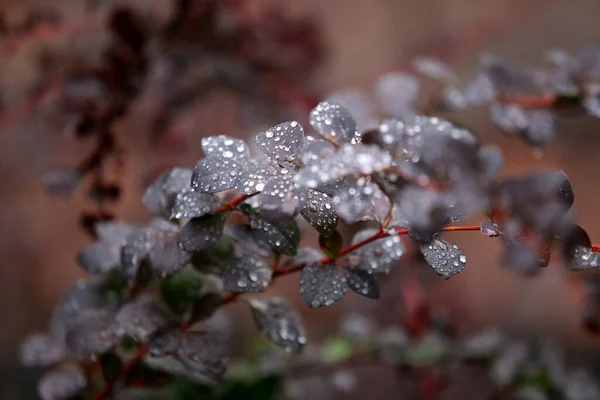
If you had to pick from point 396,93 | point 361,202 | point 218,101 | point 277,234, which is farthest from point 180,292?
point 218,101

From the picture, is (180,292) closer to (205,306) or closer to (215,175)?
(205,306)

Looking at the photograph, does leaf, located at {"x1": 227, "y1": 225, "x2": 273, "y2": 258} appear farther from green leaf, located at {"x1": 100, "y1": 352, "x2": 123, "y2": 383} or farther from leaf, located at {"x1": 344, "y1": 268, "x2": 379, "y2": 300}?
green leaf, located at {"x1": 100, "y1": 352, "x2": 123, "y2": 383}

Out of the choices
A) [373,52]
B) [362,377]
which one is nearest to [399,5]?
[373,52]

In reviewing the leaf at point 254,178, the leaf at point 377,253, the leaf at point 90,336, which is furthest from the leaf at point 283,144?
the leaf at point 90,336

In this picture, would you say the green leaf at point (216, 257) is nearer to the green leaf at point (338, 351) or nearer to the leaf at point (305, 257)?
the leaf at point (305, 257)

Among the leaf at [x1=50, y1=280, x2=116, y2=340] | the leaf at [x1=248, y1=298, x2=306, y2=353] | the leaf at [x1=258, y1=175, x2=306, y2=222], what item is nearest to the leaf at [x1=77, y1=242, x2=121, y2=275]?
the leaf at [x1=50, y1=280, x2=116, y2=340]

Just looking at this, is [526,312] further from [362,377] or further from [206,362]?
[206,362]
